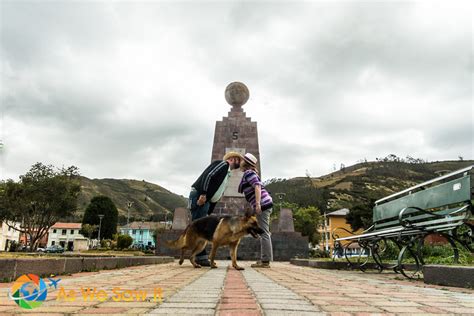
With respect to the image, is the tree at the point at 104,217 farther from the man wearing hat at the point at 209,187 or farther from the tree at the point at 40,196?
the man wearing hat at the point at 209,187

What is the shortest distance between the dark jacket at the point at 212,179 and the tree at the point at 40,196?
83.5ft

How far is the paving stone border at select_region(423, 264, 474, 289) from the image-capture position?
11.8 ft

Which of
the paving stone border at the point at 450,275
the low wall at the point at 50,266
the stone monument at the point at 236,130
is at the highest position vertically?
the stone monument at the point at 236,130

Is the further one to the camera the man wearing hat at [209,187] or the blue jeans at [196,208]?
the blue jeans at [196,208]

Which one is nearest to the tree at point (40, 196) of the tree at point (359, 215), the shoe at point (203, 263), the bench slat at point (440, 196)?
the shoe at point (203, 263)

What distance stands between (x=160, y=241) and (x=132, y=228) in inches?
3439

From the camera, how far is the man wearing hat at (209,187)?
22.2 feet

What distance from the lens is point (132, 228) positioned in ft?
319

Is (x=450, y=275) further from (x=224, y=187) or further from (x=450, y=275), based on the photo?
(x=224, y=187)

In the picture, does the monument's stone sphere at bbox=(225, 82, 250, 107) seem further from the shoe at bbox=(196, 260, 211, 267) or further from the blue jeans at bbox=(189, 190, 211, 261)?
the shoe at bbox=(196, 260, 211, 267)

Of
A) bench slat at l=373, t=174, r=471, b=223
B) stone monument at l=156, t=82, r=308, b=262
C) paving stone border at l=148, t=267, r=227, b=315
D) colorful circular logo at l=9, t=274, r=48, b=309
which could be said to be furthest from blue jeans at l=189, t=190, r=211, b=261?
stone monument at l=156, t=82, r=308, b=262

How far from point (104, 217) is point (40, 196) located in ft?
133

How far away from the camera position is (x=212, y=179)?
265 inches

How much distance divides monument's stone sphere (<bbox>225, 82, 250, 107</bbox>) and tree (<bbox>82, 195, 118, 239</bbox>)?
182 feet
